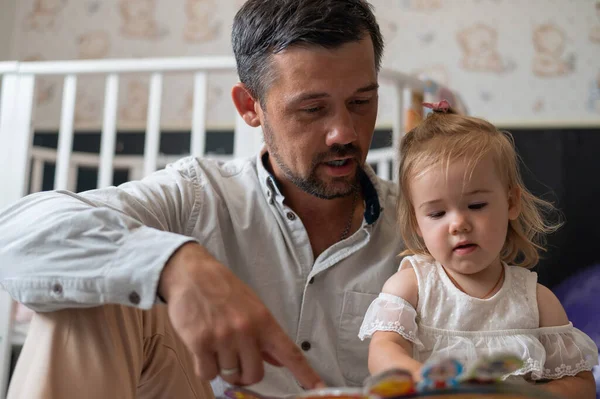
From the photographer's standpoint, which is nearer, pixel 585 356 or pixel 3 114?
pixel 585 356

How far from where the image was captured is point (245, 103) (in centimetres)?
152

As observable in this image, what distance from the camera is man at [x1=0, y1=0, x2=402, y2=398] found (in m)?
0.92

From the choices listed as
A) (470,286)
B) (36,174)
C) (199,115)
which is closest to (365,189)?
(470,286)

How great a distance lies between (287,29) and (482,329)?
Result: 26.1 inches

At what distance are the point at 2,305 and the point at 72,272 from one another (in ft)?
3.21

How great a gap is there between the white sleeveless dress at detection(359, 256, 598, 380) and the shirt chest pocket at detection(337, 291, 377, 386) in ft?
0.57

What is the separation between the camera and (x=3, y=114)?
6.16 ft

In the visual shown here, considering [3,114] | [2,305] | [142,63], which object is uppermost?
[142,63]

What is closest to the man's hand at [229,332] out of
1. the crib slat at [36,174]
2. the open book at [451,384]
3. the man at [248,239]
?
the man at [248,239]

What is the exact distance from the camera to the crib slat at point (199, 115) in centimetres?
184

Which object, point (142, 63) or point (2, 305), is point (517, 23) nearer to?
point (142, 63)

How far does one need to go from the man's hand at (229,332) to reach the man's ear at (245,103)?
2.39ft

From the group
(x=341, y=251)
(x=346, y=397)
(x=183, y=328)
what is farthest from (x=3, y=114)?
(x=346, y=397)

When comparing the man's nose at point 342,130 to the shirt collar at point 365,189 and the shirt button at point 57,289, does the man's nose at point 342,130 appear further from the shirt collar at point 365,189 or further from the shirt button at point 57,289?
the shirt button at point 57,289
